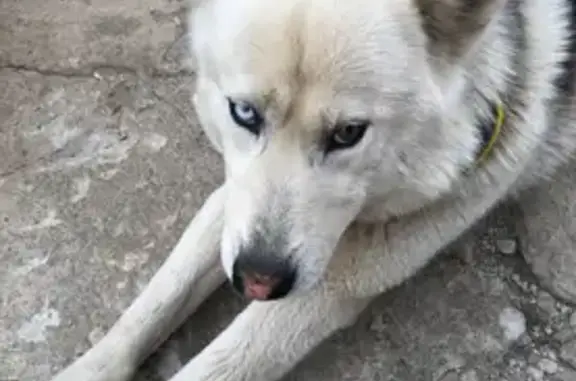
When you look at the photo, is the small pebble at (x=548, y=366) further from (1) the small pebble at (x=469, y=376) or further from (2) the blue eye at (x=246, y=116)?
(2) the blue eye at (x=246, y=116)

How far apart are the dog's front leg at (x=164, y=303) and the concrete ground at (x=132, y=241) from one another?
7 cm

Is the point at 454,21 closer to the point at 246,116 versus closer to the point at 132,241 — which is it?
the point at 246,116

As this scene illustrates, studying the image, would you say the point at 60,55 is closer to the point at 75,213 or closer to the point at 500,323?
the point at 75,213

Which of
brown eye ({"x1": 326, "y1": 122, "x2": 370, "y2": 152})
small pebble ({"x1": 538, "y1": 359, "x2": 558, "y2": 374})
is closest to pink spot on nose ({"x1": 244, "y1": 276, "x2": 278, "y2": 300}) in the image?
brown eye ({"x1": 326, "y1": 122, "x2": 370, "y2": 152})

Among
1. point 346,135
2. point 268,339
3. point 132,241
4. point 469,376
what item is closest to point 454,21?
point 346,135

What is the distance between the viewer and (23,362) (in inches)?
86.9

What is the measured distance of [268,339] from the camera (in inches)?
83.0

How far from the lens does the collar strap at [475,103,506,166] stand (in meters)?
1.93

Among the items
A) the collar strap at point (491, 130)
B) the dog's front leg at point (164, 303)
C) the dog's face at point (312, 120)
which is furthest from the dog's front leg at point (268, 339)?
the collar strap at point (491, 130)

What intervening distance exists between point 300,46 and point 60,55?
3.96 ft

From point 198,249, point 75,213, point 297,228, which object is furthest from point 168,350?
point 297,228

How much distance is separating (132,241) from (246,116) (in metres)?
0.72

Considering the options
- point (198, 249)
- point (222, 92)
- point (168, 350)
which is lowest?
point (168, 350)

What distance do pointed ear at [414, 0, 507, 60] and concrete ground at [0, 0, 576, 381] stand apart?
727 millimetres
